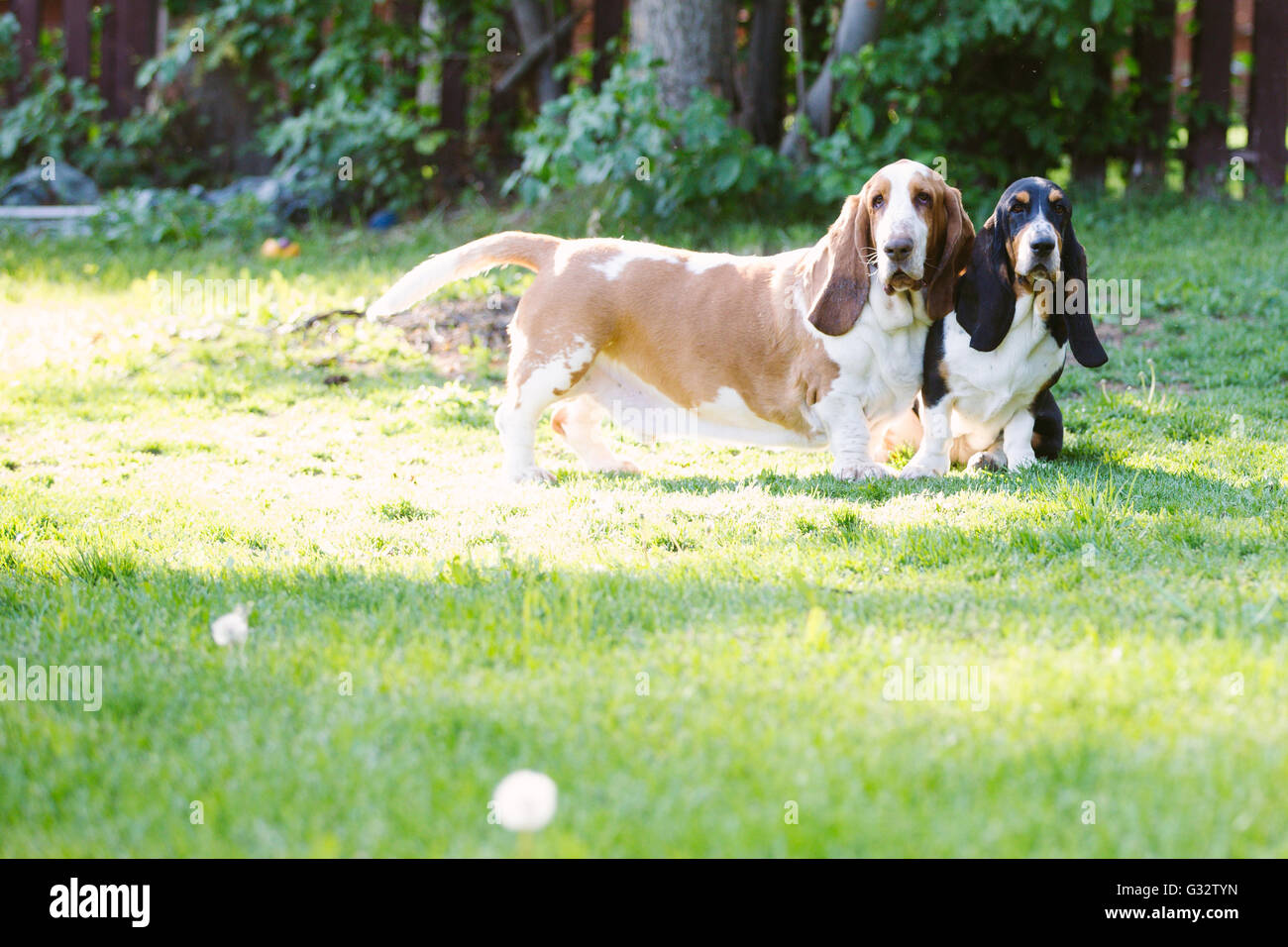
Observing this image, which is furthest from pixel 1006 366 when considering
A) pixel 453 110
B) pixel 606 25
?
pixel 453 110

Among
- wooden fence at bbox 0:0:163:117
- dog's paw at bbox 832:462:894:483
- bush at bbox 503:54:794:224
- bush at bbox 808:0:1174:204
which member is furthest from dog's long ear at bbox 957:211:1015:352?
wooden fence at bbox 0:0:163:117

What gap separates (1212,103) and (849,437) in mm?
6455

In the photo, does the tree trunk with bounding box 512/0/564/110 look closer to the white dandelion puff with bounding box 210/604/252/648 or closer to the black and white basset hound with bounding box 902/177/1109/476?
the black and white basset hound with bounding box 902/177/1109/476

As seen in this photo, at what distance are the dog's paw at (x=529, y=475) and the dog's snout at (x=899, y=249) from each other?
161cm

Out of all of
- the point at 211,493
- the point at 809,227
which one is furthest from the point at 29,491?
the point at 809,227

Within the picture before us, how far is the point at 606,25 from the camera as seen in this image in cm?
1152

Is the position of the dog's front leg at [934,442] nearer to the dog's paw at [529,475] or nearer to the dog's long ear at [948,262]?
the dog's long ear at [948,262]

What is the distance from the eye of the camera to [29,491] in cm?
490

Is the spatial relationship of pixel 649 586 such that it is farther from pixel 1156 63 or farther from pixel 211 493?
pixel 1156 63

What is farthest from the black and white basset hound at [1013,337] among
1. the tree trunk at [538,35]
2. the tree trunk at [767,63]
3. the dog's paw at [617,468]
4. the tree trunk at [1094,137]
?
the tree trunk at [538,35]

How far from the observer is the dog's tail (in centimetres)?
527

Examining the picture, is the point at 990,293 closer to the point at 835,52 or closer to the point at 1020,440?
the point at 1020,440

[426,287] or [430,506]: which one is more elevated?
[426,287]
